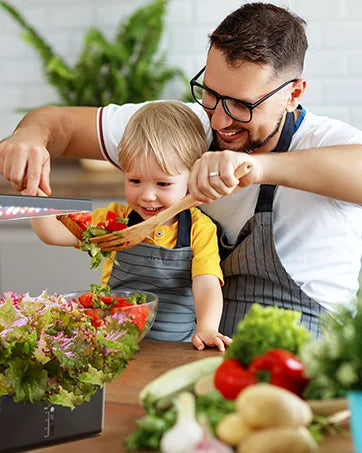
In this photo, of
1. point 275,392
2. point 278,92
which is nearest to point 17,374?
point 275,392

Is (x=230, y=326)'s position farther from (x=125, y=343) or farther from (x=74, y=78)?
(x=74, y=78)

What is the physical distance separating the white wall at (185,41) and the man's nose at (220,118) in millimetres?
1666

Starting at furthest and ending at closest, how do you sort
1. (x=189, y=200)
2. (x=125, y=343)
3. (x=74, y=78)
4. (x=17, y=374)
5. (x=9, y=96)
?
(x=9, y=96), (x=74, y=78), (x=189, y=200), (x=125, y=343), (x=17, y=374)

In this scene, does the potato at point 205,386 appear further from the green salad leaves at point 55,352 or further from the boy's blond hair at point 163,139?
the boy's blond hair at point 163,139

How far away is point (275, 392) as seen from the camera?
2.48ft

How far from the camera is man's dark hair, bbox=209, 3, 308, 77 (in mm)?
1854

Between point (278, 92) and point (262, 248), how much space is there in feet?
1.32

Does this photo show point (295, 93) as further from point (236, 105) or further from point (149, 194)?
point (149, 194)

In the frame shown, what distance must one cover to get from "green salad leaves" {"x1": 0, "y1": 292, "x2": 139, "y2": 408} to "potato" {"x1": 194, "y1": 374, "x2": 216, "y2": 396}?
0.78 feet

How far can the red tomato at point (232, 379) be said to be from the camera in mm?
857

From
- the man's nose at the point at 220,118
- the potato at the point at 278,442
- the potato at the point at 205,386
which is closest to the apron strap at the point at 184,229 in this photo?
the man's nose at the point at 220,118

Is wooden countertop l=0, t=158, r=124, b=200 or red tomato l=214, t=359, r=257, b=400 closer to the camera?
red tomato l=214, t=359, r=257, b=400

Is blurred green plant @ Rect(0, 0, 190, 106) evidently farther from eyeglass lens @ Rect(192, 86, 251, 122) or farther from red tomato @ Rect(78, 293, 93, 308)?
red tomato @ Rect(78, 293, 93, 308)

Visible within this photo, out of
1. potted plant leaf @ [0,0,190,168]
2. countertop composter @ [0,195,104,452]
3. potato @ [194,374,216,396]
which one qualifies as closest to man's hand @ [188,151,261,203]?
countertop composter @ [0,195,104,452]
